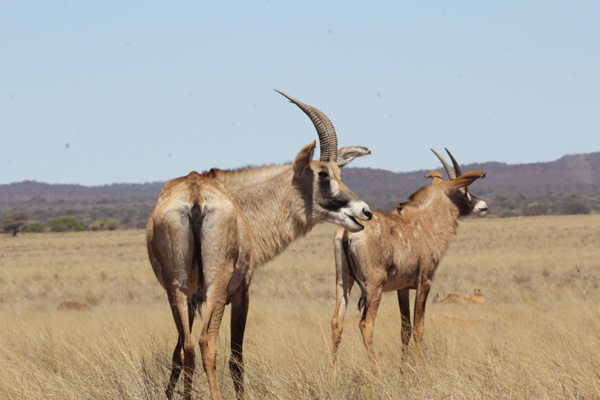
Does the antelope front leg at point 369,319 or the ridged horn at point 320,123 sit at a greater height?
the ridged horn at point 320,123

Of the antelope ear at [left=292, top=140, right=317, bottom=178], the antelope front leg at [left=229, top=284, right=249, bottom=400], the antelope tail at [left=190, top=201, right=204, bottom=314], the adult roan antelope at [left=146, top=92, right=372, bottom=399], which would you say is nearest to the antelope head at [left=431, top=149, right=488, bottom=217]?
the adult roan antelope at [left=146, top=92, right=372, bottom=399]

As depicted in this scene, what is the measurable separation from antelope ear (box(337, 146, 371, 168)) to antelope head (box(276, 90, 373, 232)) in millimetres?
391

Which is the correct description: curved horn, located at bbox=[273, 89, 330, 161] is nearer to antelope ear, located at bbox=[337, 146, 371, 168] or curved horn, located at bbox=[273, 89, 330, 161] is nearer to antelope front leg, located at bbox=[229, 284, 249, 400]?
antelope ear, located at bbox=[337, 146, 371, 168]

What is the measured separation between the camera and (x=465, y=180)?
395 inches

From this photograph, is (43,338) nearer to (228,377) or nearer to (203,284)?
(228,377)

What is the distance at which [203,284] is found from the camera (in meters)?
5.52

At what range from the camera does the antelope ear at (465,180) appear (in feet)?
32.6

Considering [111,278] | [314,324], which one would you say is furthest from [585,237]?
[314,324]

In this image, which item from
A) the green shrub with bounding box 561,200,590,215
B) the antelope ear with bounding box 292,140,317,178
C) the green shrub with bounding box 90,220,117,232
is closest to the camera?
the antelope ear with bounding box 292,140,317,178

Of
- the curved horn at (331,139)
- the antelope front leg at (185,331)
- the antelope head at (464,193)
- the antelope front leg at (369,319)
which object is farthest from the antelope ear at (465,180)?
the antelope front leg at (185,331)

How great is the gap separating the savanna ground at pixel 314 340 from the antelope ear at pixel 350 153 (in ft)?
5.69

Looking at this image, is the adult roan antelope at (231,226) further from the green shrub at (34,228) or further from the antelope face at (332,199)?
the green shrub at (34,228)

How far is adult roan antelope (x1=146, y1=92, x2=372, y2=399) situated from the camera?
5.45 metres

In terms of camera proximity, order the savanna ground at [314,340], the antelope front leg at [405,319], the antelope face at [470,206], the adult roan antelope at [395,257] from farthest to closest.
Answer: the antelope face at [470,206] → the antelope front leg at [405,319] → the adult roan antelope at [395,257] → the savanna ground at [314,340]
